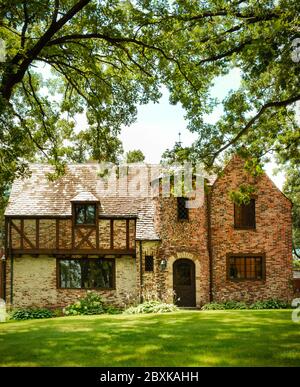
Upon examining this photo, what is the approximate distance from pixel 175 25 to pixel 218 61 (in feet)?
5.94

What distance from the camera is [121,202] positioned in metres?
24.9

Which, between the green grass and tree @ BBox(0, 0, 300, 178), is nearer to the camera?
the green grass

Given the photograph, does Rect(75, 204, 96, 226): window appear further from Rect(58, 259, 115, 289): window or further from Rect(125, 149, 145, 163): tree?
Rect(125, 149, 145, 163): tree

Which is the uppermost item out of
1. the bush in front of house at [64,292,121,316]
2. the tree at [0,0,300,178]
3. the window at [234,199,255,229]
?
the tree at [0,0,300,178]

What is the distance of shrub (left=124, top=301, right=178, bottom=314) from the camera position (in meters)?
20.4

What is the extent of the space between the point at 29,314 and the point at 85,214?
5784mm

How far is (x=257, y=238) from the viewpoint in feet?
77.8

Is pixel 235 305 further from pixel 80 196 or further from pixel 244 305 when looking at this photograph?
pixel 80 196

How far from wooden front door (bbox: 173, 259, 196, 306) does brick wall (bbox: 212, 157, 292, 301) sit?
1179 millimetres

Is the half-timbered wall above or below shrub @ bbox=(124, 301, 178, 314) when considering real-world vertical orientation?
above

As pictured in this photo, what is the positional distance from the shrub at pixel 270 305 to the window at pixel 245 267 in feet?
4.33

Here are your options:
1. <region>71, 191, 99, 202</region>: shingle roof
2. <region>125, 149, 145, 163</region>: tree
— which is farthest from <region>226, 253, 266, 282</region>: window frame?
<region>125, 149, 145, 163</region>: tree

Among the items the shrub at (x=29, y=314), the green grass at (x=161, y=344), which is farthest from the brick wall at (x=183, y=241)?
the green grass at (x=161, y=344)

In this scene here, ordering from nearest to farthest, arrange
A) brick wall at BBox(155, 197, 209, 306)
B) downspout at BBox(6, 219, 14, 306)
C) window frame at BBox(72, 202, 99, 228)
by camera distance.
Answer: brick wall at BBox(155, 197, 209, 306)
downspout at BBox(6, 219, 14, 306)
window frame at BBox(72, 202, 99, 228)
